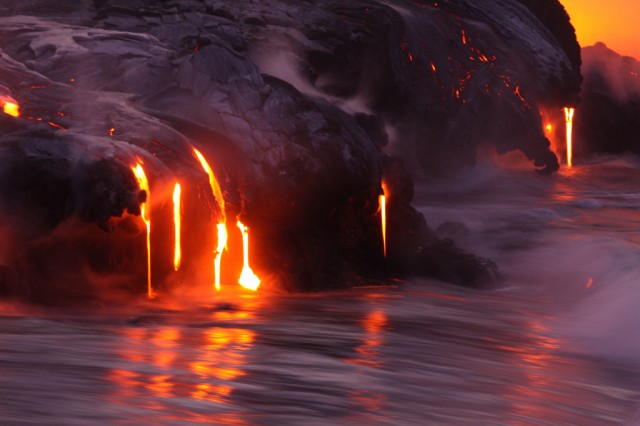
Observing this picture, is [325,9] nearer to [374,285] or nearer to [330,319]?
[374,285]

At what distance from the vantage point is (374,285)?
11148 millimetres

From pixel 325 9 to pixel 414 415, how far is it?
13397 mm

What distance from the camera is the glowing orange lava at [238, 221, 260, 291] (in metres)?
9.97

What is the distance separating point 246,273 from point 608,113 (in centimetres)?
2328

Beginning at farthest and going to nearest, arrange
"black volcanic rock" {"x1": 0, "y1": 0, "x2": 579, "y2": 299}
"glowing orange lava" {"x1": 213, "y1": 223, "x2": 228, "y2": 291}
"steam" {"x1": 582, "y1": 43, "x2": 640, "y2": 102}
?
"steam" {"x1": 582, "y1": 43, "x2": 640, "y2": 102}, "glowing orange lava" {"x1": 213, "y1": 223, "x2": 228, "y2": 291}, "black volcanic rock" {"x1": 0, "y1": 0, "x2": 579, "y2": 299}

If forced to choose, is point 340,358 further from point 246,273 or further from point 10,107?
point 10,107

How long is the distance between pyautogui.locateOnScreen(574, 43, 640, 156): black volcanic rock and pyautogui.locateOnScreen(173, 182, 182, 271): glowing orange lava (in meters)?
22.3

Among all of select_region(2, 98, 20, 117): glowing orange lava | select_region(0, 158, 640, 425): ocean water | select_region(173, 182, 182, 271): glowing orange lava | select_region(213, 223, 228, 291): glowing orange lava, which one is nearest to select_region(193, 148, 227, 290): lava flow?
select_region(213, 223, 228, 291): glowing orange lava

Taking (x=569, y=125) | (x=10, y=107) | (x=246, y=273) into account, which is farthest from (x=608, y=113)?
(x=10, y=107)

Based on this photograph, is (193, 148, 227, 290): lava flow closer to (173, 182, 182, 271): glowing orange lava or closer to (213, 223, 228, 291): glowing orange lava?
(213, 223, 228, 291): glowing orange lava

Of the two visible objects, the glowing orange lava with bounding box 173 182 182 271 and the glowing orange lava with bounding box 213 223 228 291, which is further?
the glowing orange lava with bounding box 213 223 228 291

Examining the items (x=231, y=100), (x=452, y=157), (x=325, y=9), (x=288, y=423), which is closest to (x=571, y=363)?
(x=288, y=423)

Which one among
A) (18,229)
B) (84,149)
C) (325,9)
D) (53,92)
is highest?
(325,9)

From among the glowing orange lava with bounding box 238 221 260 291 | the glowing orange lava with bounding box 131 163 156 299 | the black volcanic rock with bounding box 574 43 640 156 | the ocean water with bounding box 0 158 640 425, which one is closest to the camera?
the ocean water with bounding box 0 158 640 425
